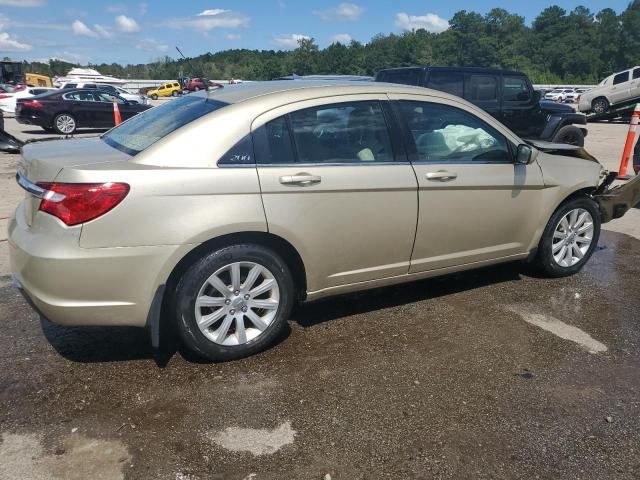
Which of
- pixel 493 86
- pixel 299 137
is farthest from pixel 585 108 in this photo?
pixel 299 137

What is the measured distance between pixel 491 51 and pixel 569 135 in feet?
353

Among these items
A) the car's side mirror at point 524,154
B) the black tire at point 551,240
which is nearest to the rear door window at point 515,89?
the black tire at point 551,240

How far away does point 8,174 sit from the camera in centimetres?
956

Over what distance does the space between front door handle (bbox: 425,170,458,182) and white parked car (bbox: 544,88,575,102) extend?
48648 mm

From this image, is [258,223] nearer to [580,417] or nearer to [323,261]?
[323,261]

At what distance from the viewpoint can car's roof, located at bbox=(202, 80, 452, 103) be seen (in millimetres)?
3467

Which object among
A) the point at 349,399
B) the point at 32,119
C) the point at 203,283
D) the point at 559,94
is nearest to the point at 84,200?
the point at 203,283

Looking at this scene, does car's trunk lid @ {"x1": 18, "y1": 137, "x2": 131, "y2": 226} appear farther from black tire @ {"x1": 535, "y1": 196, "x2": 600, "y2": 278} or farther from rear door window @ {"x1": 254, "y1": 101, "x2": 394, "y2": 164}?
black tire @ {"x1": 535, "y1": 196, "x2": 600, "y2": 278}

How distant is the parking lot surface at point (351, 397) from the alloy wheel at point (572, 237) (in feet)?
1.91

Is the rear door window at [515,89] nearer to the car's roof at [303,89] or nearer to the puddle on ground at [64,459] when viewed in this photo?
the car's roof at [303,89]

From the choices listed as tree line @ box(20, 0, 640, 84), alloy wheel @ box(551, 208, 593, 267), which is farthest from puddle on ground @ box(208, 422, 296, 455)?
tree line @ box(20, 0, 640, 84)

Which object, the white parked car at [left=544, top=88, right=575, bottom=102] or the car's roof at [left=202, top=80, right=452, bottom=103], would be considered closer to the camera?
the car's roof at [left=202, top=80, right=452, bottom=103]

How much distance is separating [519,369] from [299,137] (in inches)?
76.2

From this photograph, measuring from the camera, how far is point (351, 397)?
Result: 298 cm
